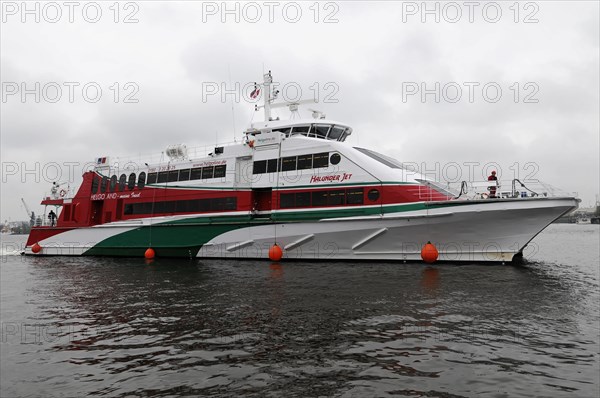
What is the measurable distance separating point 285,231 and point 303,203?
157 cm

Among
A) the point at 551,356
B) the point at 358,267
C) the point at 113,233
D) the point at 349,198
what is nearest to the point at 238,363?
the point at 551,356

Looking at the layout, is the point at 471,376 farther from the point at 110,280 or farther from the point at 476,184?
the point at 110,280

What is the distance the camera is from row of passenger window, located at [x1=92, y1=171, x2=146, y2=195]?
81.2 feet

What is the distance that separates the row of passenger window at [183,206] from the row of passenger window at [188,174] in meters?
1.28

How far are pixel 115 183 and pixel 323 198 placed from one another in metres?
14.2

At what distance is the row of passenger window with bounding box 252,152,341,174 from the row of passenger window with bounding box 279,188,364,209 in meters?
1.29

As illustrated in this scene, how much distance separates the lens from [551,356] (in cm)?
686

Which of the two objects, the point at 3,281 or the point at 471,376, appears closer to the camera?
the point at 471,376

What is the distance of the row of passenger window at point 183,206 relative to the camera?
21.2m

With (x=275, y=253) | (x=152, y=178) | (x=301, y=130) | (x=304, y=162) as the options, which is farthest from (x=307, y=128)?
(x=152, y=178)

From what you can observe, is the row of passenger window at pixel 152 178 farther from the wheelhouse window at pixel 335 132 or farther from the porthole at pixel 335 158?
the porthole at pixel 335 158

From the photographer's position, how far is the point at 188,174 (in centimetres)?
2288

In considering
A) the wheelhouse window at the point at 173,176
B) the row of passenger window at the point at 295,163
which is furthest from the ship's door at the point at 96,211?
the row of passenger window at the point at 295,163

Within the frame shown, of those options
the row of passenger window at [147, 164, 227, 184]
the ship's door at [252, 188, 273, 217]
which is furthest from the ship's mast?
the ship's door at [252, 188, 273, 217]
